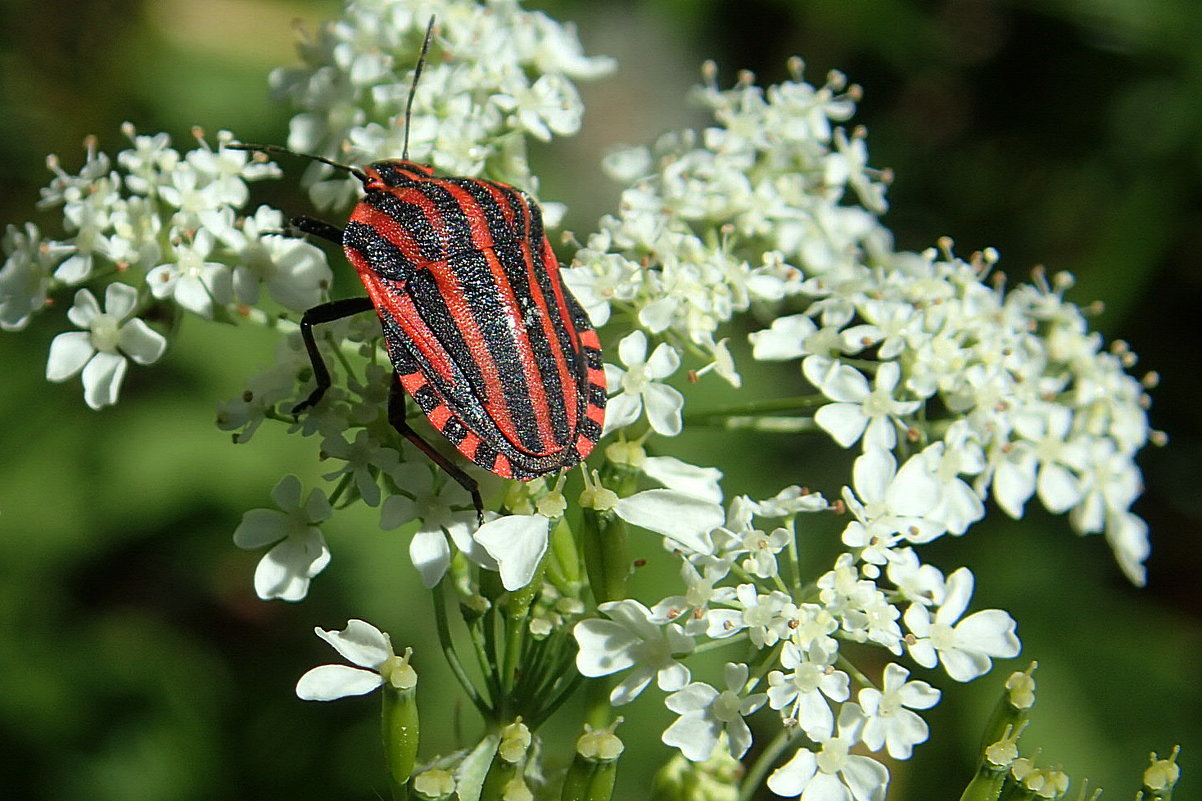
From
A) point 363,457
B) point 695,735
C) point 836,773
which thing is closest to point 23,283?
point 363,457

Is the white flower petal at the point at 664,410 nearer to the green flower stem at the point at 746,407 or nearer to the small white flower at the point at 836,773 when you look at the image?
the green flower stem at the point at 746,407

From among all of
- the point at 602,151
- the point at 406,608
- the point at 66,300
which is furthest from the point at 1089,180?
the point at 66,300

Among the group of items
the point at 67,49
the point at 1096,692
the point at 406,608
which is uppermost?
the point at 67,49

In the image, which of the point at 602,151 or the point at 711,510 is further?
the point at 602,151

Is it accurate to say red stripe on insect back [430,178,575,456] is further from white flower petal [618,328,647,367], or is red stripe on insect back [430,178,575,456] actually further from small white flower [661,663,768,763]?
small white flower [661,663,768,763]

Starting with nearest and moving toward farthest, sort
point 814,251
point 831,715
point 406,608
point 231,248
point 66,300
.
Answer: point 831,715 → point 231,248 → point 814,251 → point 406,608 → point 66,300

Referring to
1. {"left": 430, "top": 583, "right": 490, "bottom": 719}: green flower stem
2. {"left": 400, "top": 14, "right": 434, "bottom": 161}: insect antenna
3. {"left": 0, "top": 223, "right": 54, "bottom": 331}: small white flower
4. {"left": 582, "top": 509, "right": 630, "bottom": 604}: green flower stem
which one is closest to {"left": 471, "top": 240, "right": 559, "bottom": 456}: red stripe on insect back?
{"left": 582, "top": 509, "right": 630, "bottom": 604}: green flower stem

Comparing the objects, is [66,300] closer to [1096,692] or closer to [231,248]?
[231,248]
